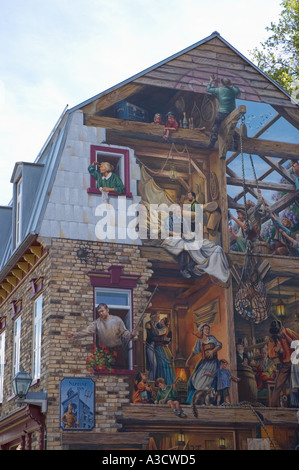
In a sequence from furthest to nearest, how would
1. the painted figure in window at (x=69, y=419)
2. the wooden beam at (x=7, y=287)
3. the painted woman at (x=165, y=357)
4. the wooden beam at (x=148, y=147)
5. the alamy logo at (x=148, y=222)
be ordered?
the wooden beam at (x=7, y=287) → the wooden beam at (x=148, y=147) → the alamy logo at (x=148, y=222) → the painted woman at (x=165, y=357) → the painted figure in window at (x=69, y=419)

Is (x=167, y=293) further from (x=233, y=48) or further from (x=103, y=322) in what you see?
(x=233, y=48)

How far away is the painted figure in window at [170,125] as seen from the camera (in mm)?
18656

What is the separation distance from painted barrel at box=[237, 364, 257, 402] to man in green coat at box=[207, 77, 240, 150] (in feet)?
18.3

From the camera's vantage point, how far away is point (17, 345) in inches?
750

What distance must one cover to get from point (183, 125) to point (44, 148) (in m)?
3.83

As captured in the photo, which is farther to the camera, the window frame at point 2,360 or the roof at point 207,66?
the window frame at point 2,360

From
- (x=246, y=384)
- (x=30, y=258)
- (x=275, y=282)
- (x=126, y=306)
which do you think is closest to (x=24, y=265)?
(x=30, y=258)

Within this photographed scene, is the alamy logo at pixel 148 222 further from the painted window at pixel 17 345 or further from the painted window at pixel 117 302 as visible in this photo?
the painted window at pixel 17 345

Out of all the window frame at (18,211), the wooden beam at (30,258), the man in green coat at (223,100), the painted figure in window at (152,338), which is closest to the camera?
the painted figure in window at (152,338)

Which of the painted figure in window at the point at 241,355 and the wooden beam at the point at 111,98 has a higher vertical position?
the wooden beam at the point at 111,98

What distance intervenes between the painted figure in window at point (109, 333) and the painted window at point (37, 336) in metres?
1.13

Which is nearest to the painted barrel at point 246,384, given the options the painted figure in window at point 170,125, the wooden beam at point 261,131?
the wooden beam at point 261,131

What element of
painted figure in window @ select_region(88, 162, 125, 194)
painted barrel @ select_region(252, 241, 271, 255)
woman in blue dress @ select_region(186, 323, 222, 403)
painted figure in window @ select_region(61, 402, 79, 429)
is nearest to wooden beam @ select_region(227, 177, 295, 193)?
painted barrel @ select_region(252, 241, 271, 255)

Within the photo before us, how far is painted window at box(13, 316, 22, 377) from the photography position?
61.4ft
